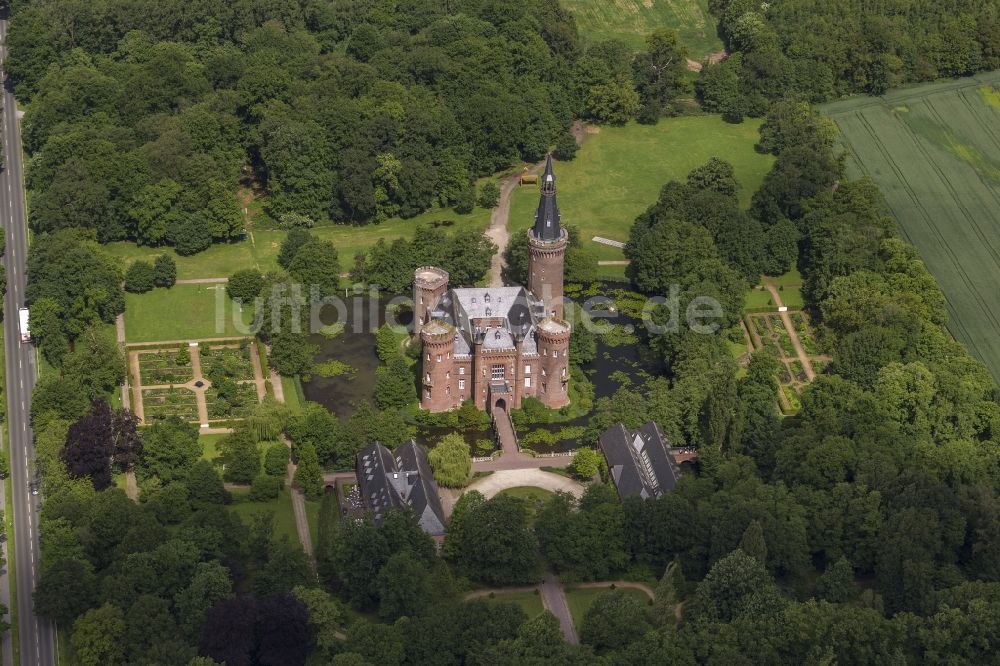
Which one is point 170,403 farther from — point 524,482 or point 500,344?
point 524,482

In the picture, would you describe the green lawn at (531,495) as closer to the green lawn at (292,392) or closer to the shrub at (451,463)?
the shrub at (451,463)

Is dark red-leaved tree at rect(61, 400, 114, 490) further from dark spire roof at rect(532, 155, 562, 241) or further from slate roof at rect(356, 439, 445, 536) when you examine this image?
dark spire roof at rect(532, 155, 562, 241)

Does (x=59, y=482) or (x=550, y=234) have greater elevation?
(x=550, y=234)

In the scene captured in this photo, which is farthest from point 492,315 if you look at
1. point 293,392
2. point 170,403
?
point 170,403

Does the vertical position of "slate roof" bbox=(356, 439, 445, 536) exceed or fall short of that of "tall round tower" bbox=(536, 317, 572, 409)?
it falls short

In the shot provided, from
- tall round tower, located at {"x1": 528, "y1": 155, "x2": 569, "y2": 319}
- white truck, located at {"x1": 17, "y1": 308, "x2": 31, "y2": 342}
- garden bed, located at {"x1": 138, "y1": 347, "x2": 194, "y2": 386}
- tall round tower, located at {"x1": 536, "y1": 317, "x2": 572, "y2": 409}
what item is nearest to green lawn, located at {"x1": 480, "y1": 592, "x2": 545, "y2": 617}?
tall round tower, located at {"x1": 536, "y1": 317, "x2": 572, "y2": 409}

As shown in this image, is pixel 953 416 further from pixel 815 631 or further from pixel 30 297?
pixel 30 297

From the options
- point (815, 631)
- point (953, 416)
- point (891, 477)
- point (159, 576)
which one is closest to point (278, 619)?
point (159, 576)
